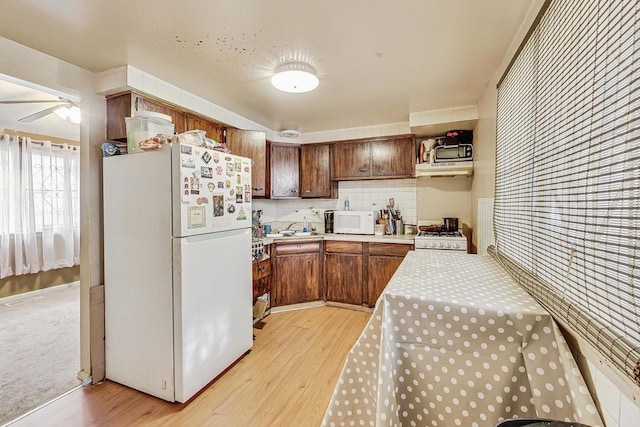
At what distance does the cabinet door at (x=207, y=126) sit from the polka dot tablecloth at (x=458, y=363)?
91.1 inches

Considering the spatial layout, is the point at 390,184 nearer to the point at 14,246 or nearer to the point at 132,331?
the point at 132,331

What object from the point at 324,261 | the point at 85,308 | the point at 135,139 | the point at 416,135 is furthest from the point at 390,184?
the point at 85,308

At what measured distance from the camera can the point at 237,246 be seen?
221 centimetres

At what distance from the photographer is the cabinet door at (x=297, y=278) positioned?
128 inches

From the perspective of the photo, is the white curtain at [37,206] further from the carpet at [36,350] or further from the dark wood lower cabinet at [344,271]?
the dark wood lower cabinet at [344,271]

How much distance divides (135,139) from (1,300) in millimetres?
3750

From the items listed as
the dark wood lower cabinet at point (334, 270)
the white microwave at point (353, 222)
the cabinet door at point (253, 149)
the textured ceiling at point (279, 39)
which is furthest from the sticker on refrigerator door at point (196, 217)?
the white microwave at point (353, 222)

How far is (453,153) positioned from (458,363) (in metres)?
2.51

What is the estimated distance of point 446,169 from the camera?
118 inches

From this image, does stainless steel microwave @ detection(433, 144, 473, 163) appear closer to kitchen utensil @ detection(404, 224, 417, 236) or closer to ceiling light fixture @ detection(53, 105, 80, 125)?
kitchen utensil @ detection(404, 224, 417, 236)

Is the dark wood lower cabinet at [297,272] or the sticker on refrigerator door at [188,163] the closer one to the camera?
the sticker on refrigerator door at [188,163]

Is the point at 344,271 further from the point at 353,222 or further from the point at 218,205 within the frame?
the point at 218,205

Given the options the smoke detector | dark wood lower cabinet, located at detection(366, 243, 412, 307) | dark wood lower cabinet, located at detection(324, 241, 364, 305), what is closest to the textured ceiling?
the smoke detector

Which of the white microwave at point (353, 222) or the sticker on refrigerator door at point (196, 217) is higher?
the sticker on refrigerator door at point (196, 217)
